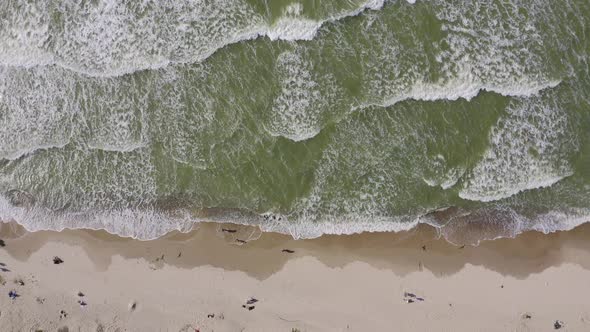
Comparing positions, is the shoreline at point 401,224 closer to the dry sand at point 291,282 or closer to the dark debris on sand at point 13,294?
the dry sand at point 291,282

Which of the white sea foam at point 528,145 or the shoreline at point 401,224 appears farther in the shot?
the shoreline at point 401,224

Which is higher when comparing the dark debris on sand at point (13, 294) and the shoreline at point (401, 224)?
the shoreline at point (401, 224)

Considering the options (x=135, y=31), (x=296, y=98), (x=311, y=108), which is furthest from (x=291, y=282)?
(x=135, y=31)

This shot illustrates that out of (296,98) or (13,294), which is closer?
(296,98)

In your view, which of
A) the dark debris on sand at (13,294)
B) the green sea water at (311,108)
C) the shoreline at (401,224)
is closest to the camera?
the green sea water at (311,108)

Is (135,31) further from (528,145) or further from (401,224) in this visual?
(528,145)

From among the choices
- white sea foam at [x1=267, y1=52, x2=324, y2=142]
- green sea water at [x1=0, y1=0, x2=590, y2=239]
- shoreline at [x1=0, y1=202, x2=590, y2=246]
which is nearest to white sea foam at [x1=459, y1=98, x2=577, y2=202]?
green sea water at [x1=0, y1=0, x2=590, y2=239]

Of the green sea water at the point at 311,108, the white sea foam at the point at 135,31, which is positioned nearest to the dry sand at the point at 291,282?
the green sea water at the point at 311,108

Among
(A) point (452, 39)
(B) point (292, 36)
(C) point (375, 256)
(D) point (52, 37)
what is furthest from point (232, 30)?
(C) point (375, 256)
